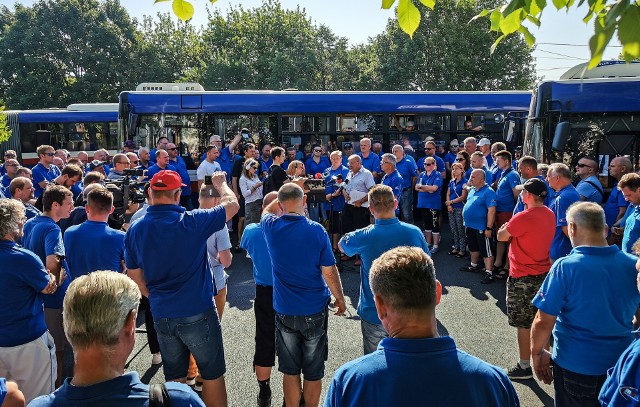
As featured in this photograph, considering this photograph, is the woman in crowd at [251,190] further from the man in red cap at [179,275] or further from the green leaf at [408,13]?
the green leaf at [408,13]

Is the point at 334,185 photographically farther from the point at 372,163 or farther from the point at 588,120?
the point at 588,120

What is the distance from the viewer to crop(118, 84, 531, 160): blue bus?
1321cm

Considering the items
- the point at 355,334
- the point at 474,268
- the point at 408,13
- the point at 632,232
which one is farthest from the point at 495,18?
the point at 474,268

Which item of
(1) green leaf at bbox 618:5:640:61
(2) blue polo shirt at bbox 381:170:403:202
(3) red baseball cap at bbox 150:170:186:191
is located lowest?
(2) blue polo shirt at bbox 381:170:403:202

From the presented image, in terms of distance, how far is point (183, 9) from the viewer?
105 inches

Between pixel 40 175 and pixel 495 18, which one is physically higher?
pixel 495 18

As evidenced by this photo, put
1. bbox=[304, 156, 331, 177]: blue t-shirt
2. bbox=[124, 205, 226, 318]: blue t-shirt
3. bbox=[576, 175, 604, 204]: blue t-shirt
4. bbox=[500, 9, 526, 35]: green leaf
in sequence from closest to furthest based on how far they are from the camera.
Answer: bbox=[500, 9, 526, 35]: green leaf < bbox=[124, 205, 226, 318]: blue t-shirt < bbox=[576, 175, 604, 204]: blue t-shirt < bbox=[304, 156, 331, 177]: blue t-shirt

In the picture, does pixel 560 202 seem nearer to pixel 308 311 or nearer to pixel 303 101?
pixel 308 311

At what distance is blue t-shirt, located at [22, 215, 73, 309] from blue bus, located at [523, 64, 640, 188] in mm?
7387

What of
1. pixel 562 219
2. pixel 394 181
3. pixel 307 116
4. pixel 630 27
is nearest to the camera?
pixel 630 27

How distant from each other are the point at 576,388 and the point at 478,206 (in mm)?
5119

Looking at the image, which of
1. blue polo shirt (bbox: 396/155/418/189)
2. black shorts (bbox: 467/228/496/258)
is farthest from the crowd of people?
blue polo shirt (bbox: 396/155/418/189)

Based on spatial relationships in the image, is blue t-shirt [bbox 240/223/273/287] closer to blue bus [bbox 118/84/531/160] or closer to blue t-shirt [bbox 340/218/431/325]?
blue t-shirt [bbox 340/218/431/325]

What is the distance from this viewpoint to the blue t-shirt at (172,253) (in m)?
3.63
